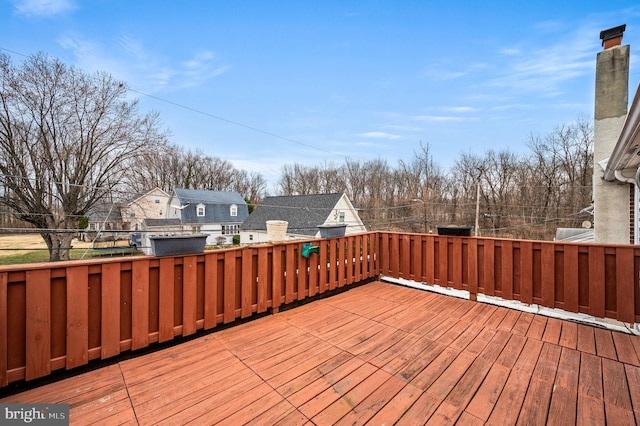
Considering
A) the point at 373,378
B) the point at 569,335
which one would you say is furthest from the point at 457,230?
the point at 373,378

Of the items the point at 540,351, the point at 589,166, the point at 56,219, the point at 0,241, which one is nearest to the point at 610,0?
the point at 540,351

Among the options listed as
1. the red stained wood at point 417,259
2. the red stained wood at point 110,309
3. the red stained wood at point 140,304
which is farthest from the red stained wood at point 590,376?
the red stained wood at point 110,309

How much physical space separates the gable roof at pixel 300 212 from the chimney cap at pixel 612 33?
11.8m

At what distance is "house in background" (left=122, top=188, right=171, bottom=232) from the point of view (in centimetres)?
1331

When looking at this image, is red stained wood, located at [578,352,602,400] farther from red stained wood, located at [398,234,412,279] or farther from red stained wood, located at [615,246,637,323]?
red stained wood, located at [398,234,412,279]

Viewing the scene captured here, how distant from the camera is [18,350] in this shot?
65.4 inches

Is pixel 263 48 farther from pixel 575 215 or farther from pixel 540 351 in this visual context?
pixel 575 215

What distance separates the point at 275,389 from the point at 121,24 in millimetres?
9087

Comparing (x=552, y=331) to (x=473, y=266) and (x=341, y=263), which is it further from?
(x=341, y=263)

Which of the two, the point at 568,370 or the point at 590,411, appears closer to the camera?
the point at 590,411

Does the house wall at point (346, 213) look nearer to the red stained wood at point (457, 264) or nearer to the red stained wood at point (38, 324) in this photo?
the red stained wood at point (457, 264)

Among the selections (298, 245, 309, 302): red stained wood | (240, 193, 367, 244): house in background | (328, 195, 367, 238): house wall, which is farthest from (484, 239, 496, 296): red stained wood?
(328, 195, 367, 238): house wall

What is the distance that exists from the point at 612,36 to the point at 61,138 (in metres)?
18.4

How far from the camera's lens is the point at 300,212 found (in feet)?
55.0
